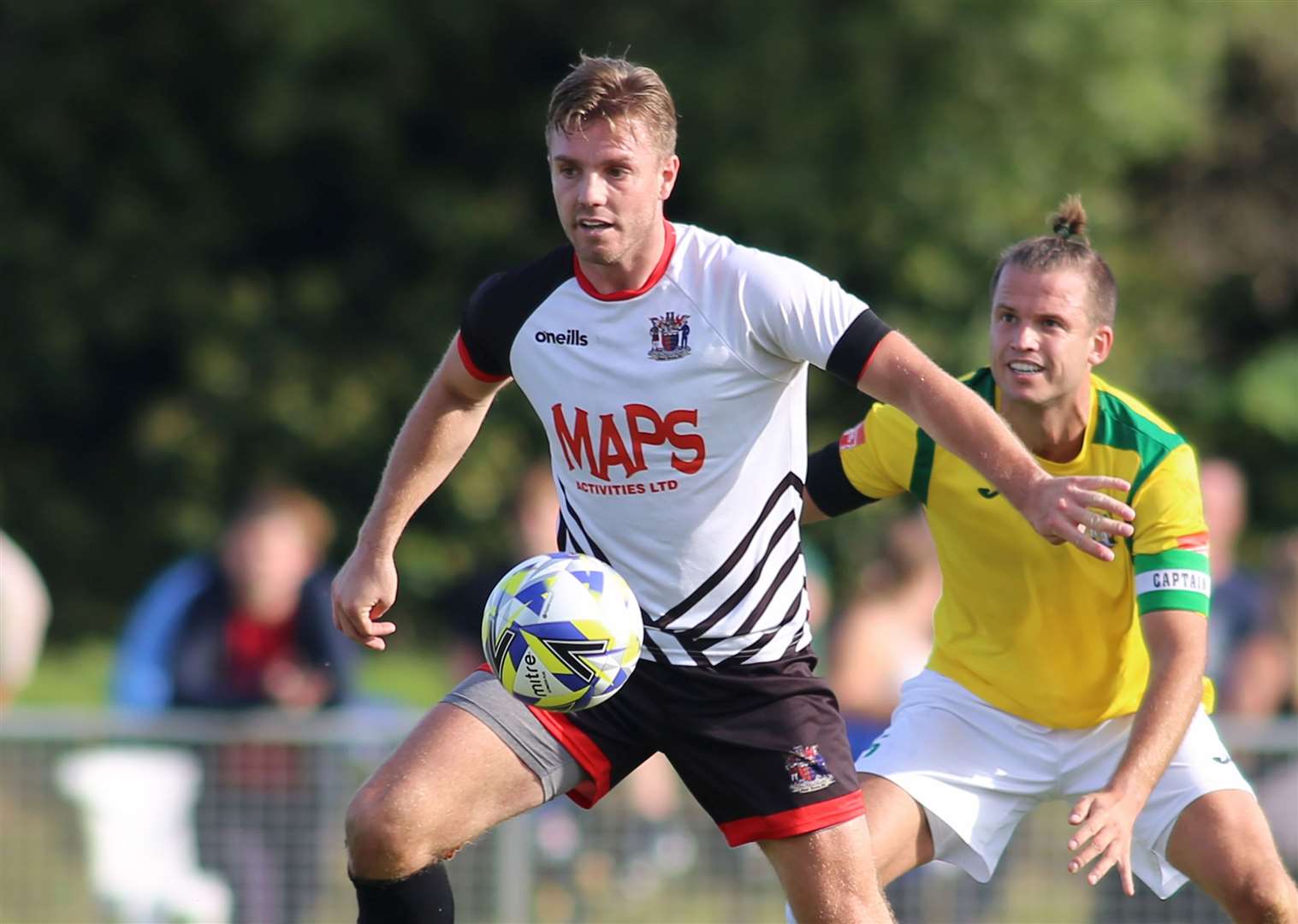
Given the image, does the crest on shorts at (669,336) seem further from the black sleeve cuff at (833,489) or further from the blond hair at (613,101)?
the black sleeve cuff at (833,489)

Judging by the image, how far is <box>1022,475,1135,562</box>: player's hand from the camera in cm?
423

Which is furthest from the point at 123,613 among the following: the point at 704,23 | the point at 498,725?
the point at 498,725

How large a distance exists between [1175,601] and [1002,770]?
31.8 inches

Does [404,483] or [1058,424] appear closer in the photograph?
[404,483]

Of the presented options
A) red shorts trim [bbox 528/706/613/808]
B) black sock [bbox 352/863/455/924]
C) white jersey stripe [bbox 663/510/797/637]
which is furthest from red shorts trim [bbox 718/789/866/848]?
black sock [bbox 352/863/455/924]

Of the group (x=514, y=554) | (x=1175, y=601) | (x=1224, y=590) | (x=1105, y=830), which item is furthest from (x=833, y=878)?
(x=1224, y=590)

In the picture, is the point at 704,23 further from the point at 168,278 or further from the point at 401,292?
the point at 168,278

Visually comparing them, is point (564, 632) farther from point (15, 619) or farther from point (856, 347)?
point (15, 619)

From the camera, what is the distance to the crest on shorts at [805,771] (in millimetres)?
4891

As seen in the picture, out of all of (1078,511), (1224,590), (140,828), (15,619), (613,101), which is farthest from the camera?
(1224,590)

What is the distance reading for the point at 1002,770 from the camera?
5539 millimetres

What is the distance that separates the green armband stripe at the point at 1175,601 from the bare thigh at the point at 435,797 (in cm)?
173

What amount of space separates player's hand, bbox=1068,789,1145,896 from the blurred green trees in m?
10.5

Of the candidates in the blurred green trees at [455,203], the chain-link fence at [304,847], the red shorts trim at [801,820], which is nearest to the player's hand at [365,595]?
the red shorts trim at [801,820]
